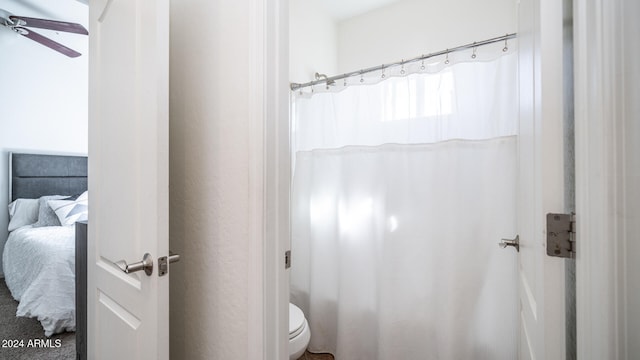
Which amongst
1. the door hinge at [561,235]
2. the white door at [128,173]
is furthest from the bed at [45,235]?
the door hinge at [561,235]

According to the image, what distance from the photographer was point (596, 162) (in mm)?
479

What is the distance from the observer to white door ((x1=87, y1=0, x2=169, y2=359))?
0.70m

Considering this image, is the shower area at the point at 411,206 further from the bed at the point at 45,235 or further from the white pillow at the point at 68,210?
the white pillow at the point at 68,210

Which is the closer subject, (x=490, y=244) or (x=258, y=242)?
(x=258, y=242)

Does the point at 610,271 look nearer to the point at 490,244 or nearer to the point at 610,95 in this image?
the point at 610,95

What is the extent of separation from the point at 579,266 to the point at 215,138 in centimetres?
96

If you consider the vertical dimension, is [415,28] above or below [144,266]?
above

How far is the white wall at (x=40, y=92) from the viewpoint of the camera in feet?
8.34

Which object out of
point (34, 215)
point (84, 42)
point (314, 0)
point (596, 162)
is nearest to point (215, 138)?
point (596, 162)

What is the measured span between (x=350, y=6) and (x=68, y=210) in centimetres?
321

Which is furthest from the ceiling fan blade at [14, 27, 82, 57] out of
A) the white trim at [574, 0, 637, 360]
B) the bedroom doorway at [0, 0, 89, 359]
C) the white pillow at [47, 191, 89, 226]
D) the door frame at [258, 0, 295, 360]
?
the white trim at [574, 0, 637, 360]

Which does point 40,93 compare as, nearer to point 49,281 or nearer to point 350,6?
point 49,281

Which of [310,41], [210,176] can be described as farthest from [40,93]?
Answer: [210,176]

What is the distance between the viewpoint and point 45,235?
6.77ft
